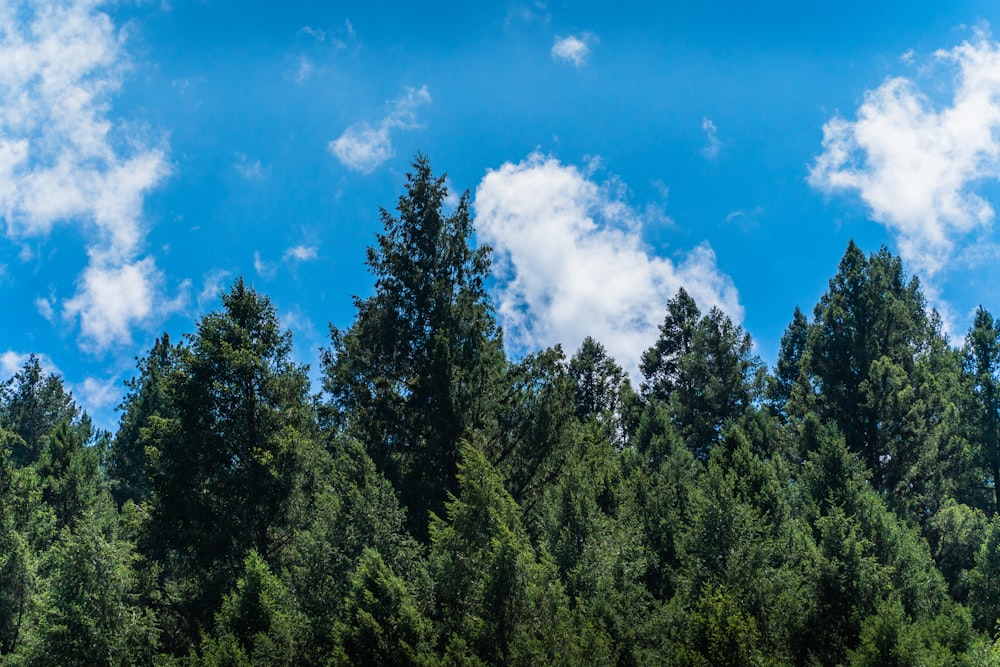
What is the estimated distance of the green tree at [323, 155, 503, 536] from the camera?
25.3 metres

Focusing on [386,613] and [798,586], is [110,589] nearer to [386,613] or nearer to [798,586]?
[386,613]

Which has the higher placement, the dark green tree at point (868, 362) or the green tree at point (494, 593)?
the dark green tree at point (868, 362)

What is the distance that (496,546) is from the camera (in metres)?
15.8

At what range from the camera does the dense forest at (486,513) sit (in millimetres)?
17109

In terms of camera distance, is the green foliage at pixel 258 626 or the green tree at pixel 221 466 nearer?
the green foliage at pixel 258 626

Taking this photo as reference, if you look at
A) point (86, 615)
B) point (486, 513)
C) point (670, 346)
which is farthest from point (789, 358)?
point (86, 615)

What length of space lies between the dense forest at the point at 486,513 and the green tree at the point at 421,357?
9cm

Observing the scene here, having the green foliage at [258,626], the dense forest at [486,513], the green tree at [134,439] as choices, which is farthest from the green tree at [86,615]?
the green tree at [134,439]

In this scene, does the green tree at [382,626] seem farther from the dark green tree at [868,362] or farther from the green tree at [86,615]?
the dark green tree at [868,362]

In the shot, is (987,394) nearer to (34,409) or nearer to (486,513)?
(486,513)

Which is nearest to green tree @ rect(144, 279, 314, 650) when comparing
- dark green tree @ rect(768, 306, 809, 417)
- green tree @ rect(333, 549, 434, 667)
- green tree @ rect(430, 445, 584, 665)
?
green tree @ rect(333, 549, 434, 667)

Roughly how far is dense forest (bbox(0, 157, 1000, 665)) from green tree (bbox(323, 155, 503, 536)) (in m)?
0.09

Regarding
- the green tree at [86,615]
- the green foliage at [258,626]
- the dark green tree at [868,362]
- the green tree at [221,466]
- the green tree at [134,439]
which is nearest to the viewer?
the green foliage at [258,626]

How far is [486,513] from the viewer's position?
1748cm
